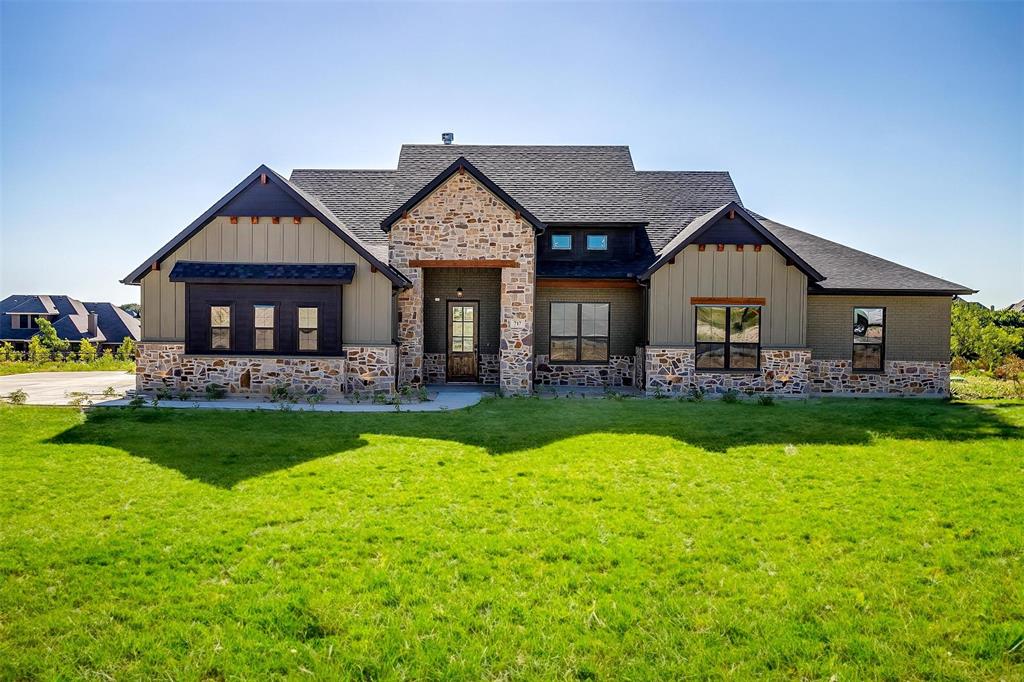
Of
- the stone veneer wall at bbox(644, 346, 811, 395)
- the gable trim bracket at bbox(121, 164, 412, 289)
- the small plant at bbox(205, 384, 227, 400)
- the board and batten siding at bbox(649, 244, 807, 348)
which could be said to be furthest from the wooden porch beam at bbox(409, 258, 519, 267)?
the small plant at bbox(205, 384, 227, 400)

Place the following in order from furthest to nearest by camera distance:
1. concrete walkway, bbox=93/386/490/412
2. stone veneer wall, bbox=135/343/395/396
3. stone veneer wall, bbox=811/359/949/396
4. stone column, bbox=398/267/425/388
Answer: stone veneer wall, bbox=811/359/949/396 < stone column, bbox=398/267/425/388 < stone veneer wall, bbox=135/343/395/396 < concrete walkway, bbox=93/386/490/412

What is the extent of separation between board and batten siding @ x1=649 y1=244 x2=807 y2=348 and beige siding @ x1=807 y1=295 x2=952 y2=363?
1.44 metres

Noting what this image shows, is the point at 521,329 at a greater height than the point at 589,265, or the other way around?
the point at 589,265

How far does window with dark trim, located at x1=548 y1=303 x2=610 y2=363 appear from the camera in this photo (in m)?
18.6

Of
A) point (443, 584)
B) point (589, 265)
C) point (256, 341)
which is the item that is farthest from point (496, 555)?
point (589, 265)

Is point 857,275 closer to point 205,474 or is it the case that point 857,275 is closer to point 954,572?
point 954,572

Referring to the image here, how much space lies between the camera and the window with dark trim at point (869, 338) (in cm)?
1773

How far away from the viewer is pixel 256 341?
1590 centimetres

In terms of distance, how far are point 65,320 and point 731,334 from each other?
200 ft

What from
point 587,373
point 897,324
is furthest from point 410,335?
point 897,324

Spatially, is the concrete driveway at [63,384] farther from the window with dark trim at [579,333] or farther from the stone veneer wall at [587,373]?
the window with dark trim at [579,333]

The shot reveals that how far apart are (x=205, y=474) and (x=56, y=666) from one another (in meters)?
4.12

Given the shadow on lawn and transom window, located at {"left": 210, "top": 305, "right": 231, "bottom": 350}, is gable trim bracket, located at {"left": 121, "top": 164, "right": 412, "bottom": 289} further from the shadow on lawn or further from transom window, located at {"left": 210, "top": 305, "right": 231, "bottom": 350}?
the shadow on lawn

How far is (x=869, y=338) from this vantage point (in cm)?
1778
